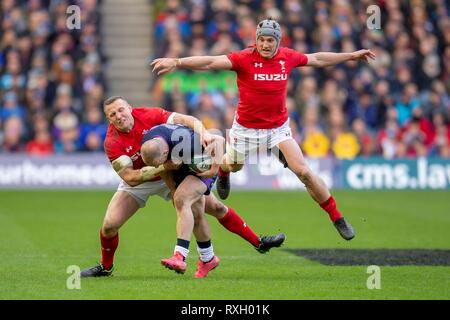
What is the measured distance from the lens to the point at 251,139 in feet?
40.6

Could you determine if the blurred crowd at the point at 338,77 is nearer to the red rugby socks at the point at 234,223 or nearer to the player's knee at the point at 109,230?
the red rugby socks at the point at 234,223

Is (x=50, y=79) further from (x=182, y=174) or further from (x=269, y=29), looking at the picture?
(x=182, y=174)

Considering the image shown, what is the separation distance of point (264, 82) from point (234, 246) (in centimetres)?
263

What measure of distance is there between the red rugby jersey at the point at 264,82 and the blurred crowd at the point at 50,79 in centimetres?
1020

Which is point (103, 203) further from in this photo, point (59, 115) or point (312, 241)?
point (312, 241)

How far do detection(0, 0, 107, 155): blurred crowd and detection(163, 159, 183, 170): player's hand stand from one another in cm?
1200

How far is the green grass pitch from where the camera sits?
9.55 m

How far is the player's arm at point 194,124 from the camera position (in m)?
10.1

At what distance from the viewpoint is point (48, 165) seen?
2181 cm

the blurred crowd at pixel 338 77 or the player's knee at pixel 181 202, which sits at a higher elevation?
the blurred crowd at pixel 338 77

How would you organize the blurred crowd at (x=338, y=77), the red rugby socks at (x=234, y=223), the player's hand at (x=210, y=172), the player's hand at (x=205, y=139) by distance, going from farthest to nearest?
the blurred crowd at (x=338, y=77) → the red rugby socks at (x=234, y=223) → the player's hand at (x=210, y=172) → the player's hand at (x=205, y=139)

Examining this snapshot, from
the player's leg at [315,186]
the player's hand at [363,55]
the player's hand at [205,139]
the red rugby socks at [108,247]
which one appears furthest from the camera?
the player's hand at [363,55]

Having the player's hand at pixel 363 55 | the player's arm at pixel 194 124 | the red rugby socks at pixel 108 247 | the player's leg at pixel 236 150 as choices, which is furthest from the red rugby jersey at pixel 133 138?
the player's hand at pixel 363 55
